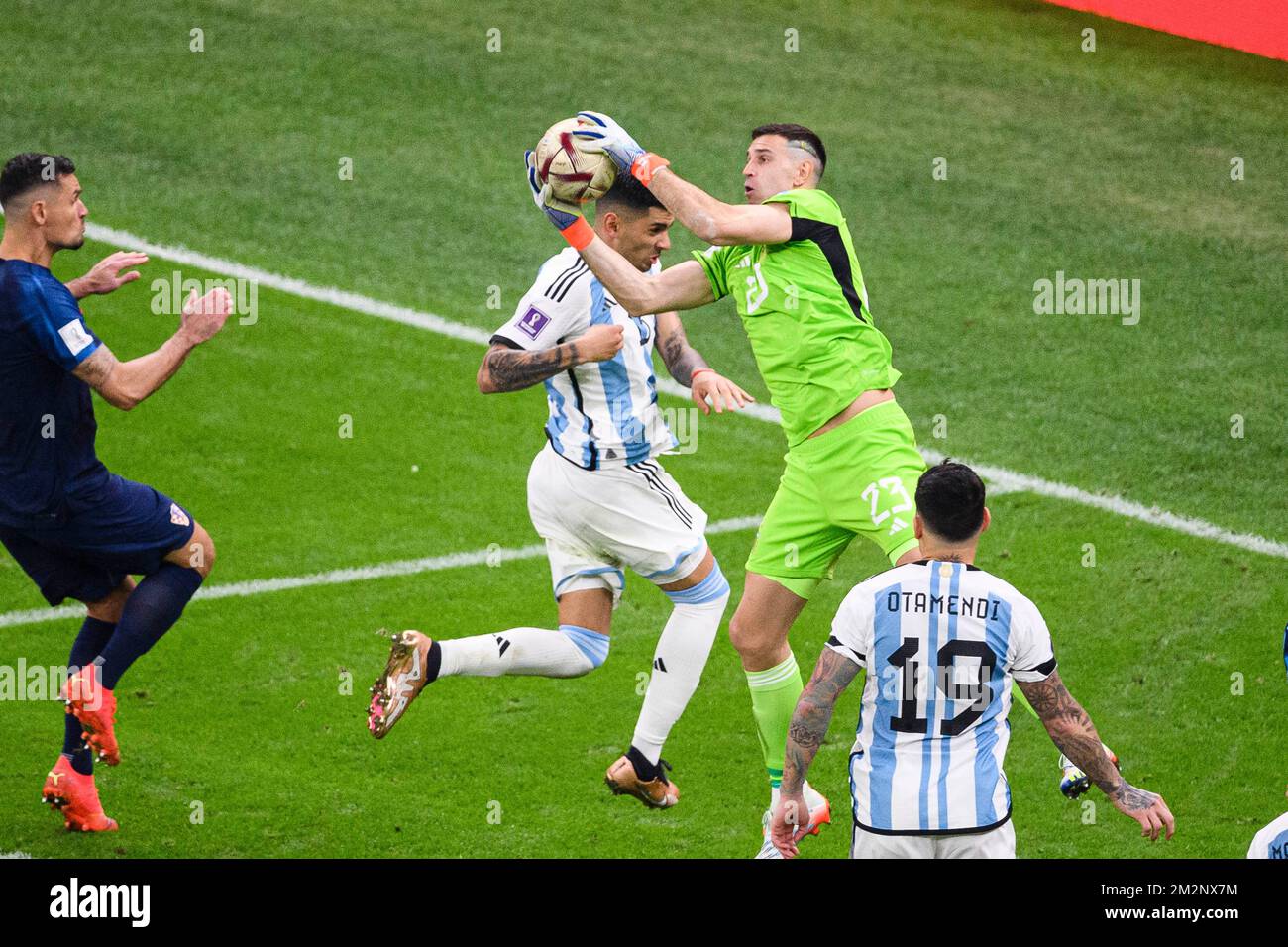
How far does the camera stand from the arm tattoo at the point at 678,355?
7512mm

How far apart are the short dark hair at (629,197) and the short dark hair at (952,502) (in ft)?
7.38

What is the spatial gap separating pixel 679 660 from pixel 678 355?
129 cm

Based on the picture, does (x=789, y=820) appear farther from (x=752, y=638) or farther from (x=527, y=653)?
(x=527, y=653)

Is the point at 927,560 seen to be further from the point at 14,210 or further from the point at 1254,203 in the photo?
the point at 1254,203

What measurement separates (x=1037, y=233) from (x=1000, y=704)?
9218mm

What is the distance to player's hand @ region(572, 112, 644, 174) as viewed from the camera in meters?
6.66

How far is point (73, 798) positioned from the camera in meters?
7.07

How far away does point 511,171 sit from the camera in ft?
48.0

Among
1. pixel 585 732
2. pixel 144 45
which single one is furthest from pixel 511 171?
pixel 585 732

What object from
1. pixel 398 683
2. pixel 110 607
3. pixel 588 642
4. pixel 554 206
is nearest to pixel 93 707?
pixel 110 607

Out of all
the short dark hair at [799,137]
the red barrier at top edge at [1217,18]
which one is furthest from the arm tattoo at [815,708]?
the red barrier at top edge at [1217,18]

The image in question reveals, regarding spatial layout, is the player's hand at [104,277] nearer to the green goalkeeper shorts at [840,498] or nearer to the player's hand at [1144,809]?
the green goalkeeper shorts at [840,498]

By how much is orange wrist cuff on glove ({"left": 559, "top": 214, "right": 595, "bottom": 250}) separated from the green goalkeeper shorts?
122 cm

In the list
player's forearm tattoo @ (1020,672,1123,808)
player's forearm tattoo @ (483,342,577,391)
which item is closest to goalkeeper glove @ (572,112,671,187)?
player's forearm tattoo @ (483,342,577,391)
